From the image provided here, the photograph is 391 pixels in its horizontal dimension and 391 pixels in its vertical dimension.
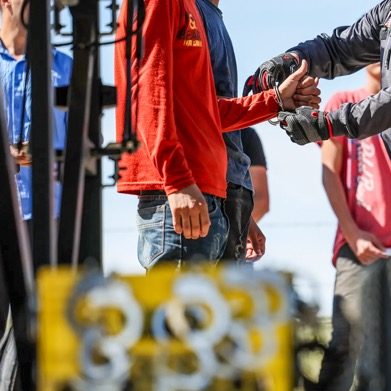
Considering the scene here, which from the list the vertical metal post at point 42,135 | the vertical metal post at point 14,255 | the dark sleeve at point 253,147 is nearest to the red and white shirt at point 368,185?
the dark sleeve at point 253,147

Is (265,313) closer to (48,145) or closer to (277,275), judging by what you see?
(277,275)

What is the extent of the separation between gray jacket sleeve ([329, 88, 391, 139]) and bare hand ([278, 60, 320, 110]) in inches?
3.9

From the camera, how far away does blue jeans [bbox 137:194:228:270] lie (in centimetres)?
295

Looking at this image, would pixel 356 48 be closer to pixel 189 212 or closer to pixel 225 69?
pixel 225 69

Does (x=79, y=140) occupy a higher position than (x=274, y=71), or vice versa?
(x=274, y=71)

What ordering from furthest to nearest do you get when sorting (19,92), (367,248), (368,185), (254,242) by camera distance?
(368,185) < (367,248) < (254,242) < (19,92)

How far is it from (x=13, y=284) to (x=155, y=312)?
994 mm

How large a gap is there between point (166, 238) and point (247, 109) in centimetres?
59

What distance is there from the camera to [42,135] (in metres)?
2.02

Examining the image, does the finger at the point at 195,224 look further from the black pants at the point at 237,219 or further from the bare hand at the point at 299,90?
the bare hand at the point at 299,90

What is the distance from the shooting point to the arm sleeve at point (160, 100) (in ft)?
9.41

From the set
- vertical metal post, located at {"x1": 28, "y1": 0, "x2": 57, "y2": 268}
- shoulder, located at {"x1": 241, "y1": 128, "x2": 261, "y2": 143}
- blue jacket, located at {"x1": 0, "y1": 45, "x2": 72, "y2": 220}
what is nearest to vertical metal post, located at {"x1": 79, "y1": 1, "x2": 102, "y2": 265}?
vertical metal post, located at {"x1": 28, "y1": 0, "x2": 57, "y2": 268}

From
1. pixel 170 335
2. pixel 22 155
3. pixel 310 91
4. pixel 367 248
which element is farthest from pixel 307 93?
pixel 170 335

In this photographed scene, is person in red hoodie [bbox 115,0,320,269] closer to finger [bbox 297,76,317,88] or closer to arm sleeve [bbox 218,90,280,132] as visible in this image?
arm sleeve [bbox 218,90,280,132]
